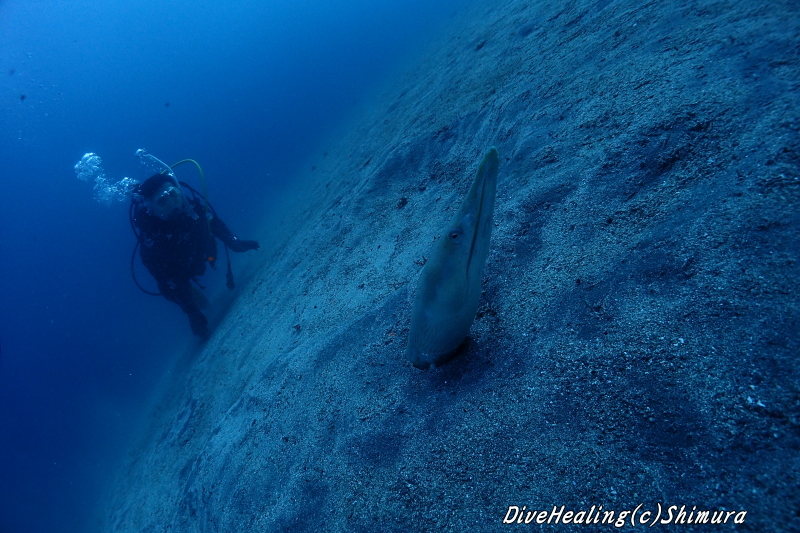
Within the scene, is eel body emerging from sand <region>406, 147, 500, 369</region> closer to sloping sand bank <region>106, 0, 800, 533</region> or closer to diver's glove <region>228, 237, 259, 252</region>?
sloping sand bank <region>106, 0, 800, 533</region>

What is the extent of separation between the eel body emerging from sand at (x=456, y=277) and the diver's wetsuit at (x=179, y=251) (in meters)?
8.64

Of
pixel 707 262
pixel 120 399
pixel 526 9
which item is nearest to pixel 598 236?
pixel 707 262

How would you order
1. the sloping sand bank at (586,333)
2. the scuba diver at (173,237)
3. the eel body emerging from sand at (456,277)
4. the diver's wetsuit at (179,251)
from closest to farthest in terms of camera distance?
the sloping sand bank at (586,333), the eel body emerging from sand at (456,277), the scuba diver at (173,237), the diver's wetsuit at (179,251)

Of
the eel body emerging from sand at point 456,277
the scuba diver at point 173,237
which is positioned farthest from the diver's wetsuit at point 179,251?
the eel body emerging from sand at point 456,277

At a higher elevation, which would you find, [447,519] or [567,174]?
[567,174]

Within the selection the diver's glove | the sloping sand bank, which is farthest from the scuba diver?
the sloping sand bank

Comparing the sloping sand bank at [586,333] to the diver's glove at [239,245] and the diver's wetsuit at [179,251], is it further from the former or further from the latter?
the diver's glove at [239,245]

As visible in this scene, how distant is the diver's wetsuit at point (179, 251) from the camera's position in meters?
8.27

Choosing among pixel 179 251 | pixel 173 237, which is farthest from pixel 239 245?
pixel 173 237

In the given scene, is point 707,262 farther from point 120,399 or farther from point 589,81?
point 120,399

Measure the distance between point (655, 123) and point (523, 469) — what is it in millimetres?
2368

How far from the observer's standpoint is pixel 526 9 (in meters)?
6.63

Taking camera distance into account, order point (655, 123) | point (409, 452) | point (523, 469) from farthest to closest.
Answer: point (655, 123) < point (409, 452) < point (523, 469)

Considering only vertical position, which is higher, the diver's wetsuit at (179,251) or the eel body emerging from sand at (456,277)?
the diver's wetsuit at (179,251)
